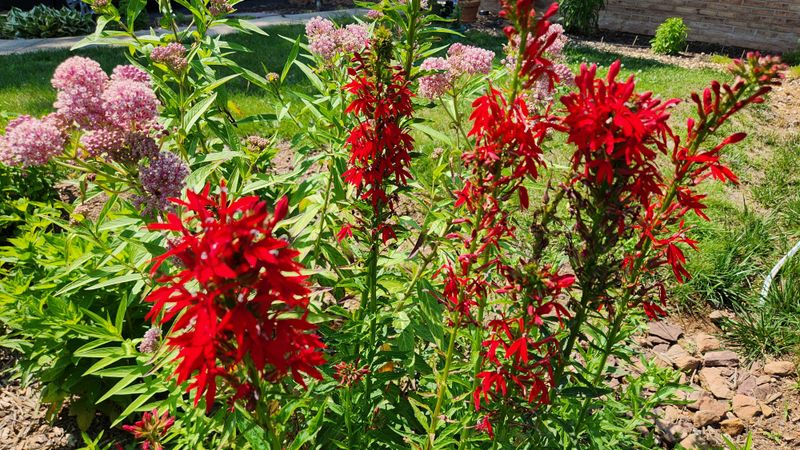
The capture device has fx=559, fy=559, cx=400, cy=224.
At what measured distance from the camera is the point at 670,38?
10.8 m

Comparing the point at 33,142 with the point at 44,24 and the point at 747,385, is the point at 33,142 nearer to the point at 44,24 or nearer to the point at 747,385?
the point at 747,385

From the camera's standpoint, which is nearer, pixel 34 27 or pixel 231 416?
pixel 231 416

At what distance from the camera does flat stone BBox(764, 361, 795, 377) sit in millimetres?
3096

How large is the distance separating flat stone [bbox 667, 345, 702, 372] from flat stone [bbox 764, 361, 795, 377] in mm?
359

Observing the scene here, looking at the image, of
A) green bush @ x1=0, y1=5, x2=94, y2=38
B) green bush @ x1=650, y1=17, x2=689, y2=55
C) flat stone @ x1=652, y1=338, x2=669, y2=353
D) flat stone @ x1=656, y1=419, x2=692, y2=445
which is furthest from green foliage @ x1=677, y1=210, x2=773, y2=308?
green bush @ x1=0, y1=5, x2=94, y2=38

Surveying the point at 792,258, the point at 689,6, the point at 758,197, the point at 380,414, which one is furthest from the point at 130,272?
the point at 689,6

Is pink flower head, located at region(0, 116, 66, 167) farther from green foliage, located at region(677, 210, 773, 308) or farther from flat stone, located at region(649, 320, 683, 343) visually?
green foliage, located at region(677, 210, 773, 308)

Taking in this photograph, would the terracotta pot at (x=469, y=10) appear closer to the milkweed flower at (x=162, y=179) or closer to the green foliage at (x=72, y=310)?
the green foliage at (x=72, y=310)

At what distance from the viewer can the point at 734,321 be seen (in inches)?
134

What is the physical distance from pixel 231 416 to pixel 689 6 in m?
13.7

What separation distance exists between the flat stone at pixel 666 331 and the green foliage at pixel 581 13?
1025 cm

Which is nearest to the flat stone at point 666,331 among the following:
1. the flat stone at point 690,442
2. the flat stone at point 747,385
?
the flat stone at point 747,385

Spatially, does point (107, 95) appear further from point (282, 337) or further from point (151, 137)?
point (282, 337)

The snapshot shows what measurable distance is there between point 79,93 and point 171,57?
0.42 metres
